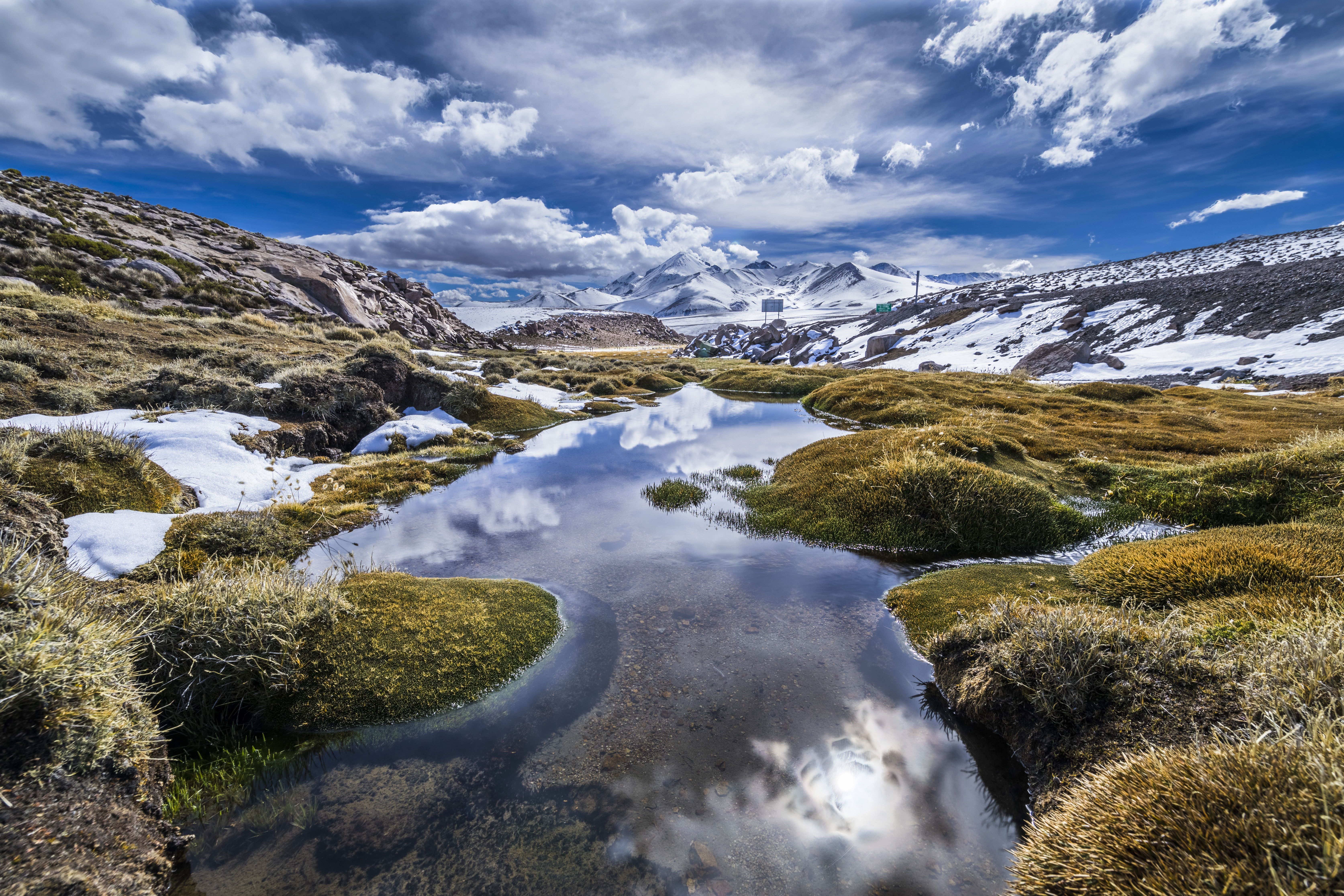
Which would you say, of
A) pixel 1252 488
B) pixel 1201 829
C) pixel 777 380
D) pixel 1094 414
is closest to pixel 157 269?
pixel 777 380

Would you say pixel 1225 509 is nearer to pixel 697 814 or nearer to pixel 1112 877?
pixel 1112 877

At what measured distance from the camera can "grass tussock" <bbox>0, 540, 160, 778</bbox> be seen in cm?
370

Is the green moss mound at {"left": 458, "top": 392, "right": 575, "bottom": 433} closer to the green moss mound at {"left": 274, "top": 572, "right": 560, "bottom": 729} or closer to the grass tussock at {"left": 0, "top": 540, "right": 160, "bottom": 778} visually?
the green moss mound at {"left": 274, "top": 572, "right": 560, "bottom": 729}

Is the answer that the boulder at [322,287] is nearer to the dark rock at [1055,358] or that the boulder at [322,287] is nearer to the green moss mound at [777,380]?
the green moss mound at [777,380]

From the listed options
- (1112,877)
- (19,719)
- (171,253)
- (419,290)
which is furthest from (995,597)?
(419,290)

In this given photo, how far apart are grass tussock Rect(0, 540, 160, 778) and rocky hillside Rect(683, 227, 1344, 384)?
193 ft

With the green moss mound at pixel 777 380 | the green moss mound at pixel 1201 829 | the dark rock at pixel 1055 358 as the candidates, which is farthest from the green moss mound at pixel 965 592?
the dark rock at pixel 1055 358

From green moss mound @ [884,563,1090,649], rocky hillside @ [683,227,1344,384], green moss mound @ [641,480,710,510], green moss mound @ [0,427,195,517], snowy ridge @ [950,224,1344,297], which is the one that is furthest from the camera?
snowy ridge @ [950,224,1344,297]

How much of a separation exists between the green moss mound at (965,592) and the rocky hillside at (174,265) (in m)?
42.0

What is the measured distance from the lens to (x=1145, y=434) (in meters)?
20.3

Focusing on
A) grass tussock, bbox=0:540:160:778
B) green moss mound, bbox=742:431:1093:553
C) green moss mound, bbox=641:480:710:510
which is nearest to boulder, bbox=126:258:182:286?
green moss mound, bbox=641:480:710:510

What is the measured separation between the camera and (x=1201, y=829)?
3016 mm

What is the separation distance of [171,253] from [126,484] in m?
46.9

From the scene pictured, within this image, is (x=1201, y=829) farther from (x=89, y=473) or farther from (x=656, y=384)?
(x=656, y=384)
